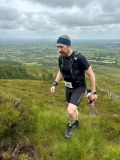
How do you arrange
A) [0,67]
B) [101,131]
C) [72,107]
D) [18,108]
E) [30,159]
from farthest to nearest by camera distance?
[0,67], [101,131], [72,107], [18,108], [30,159]

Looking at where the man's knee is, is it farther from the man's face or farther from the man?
the man's face

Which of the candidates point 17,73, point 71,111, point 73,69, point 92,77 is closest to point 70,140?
point 71,111

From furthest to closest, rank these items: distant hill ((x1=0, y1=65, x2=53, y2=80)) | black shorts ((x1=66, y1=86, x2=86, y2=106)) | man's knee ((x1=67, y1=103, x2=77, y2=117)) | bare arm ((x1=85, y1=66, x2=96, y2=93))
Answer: distant hill ((x1=0, y1=65, x2=53, y2=80))
black shorts ((x1=66, y1=86, x2=86, y2=106))
bare arm ((x1=85, y1=66, x2=96, y2=93))
man's knee ((x1=67, y1=103, x2=77, y2=117))

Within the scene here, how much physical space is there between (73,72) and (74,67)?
0.17m

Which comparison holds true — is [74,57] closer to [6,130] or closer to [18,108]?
[18,108]

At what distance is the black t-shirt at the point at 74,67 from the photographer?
912 cm

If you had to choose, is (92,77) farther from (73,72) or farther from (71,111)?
(71,111)

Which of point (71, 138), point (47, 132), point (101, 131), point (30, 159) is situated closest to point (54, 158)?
point (30, 159)

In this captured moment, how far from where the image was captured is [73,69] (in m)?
9.28

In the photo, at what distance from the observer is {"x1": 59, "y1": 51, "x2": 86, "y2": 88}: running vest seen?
30.1 feet

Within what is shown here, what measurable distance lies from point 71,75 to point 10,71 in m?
128

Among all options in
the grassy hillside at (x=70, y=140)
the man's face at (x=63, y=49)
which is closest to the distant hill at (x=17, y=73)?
the grassy hillside at (x=70, y=140)

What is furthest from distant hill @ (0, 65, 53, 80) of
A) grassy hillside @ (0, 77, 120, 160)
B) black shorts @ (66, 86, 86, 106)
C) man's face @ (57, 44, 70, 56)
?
man's face @ (57, 44, 70, 56)

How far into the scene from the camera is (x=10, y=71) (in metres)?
135
